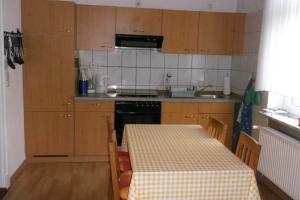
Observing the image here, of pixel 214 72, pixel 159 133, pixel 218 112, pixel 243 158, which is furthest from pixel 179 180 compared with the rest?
pixel 214 72

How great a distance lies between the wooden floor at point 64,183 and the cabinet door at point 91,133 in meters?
0.19

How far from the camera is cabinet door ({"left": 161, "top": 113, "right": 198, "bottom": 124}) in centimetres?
415

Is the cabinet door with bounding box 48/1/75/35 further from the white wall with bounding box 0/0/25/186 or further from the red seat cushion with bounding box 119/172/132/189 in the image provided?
the red seat cushion with bounding box 119/172/132/189

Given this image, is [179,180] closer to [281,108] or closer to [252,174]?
[252,174]

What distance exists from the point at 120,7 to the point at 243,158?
2.64 meters

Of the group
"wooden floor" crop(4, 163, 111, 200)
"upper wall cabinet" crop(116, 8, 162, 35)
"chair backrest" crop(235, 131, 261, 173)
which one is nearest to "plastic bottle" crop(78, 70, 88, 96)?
"upper wall cabinet" crop(116, 8, 162, 35)

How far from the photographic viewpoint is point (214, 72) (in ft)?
15.5

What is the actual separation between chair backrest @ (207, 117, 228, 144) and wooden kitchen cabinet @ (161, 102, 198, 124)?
1.11m

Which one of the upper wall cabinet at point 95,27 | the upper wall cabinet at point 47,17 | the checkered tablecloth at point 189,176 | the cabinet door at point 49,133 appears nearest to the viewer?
the checkered tablecloth at point 189,176

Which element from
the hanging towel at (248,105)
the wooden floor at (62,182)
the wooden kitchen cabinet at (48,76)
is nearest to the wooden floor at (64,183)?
the wooden floor at (62,182)

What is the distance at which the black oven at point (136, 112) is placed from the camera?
4.05 metres

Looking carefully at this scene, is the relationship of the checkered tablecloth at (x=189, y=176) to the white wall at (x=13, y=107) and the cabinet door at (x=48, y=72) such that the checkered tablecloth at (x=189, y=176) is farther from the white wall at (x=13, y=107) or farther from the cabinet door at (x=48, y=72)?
the cabinet door at (x=48, y=72)

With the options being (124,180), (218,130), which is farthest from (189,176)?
(218,130)

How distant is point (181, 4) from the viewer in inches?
177
